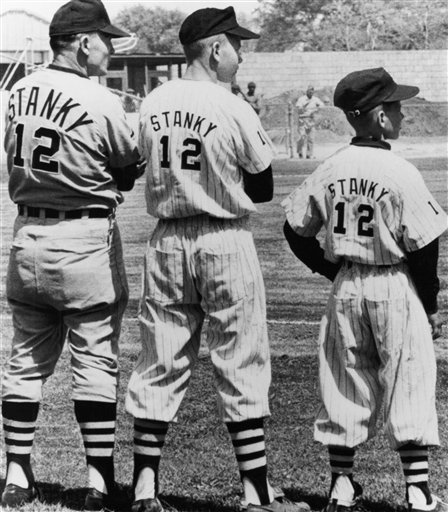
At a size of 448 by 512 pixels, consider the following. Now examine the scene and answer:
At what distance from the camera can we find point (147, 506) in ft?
14.3

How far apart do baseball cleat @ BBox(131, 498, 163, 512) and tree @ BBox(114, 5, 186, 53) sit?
2947 inches

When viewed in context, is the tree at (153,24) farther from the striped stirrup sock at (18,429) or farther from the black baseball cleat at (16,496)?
the black baseball cleat at (16,496)

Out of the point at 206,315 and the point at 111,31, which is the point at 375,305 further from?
the point at 111,31

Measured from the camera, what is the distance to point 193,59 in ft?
14.9

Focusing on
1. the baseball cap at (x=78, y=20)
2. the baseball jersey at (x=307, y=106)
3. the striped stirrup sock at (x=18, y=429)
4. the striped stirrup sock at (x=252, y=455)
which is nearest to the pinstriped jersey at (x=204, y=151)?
the baseball cap at (x=78, y=20)

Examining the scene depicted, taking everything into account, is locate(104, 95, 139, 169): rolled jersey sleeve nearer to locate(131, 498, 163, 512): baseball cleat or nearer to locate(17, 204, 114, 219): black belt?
locate(17, 204, 114, 219): black belt

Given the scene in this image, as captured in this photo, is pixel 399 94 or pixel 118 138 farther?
pixel 118 138

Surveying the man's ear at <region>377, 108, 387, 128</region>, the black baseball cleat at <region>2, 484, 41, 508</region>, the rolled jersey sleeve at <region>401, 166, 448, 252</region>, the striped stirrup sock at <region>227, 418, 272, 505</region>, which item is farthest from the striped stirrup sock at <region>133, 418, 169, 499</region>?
the man's ear at <region>377, 108, 387, 128</region>

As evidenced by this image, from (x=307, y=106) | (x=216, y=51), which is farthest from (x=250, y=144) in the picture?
(x=307, y=106)

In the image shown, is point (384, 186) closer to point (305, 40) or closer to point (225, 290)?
point (225, 290)

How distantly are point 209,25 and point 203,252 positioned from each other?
0.89 metres

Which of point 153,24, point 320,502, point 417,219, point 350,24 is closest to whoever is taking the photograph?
point 417,219

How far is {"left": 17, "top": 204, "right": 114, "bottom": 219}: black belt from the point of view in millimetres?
4578

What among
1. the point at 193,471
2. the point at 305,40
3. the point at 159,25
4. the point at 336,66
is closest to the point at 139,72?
the point at 336,66
